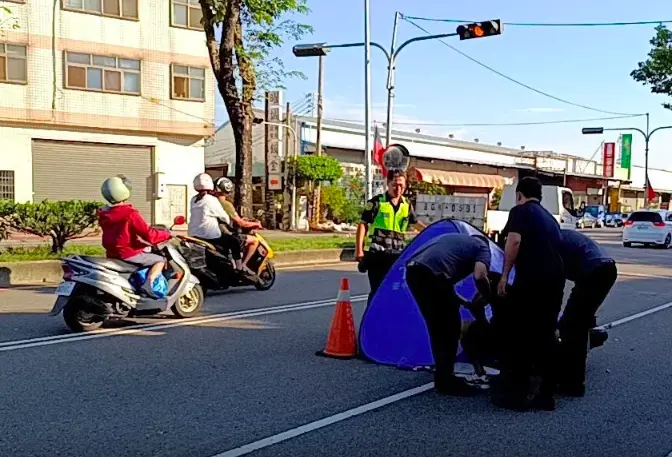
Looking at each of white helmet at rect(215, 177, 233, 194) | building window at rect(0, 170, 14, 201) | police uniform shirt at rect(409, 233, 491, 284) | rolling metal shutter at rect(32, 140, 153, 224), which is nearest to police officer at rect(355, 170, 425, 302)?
police uniform shirt at rect(409, 233, 491, 284)

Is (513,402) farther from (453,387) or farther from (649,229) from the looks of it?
(649,229)

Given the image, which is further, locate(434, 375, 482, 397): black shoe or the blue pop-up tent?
the blue pop-up tent

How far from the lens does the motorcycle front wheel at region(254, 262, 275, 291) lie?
39.5 feet

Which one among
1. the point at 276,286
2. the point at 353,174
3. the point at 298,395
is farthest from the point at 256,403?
the point at 353,174

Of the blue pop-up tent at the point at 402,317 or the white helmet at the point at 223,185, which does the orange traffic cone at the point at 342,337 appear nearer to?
the blue pop-up tent at the point at 402,317

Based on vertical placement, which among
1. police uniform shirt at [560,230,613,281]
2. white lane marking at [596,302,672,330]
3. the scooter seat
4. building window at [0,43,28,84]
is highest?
building window at [0,43,28,84]

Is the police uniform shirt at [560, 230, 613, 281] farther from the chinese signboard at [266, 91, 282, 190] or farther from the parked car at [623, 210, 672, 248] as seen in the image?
the chinese signboard at [266, 91, 282, 190]

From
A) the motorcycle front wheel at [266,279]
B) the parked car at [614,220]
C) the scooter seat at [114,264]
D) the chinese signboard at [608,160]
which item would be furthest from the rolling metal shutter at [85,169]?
the chinese signboard at [608,160]

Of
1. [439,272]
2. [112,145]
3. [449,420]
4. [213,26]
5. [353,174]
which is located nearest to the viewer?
[449,420]

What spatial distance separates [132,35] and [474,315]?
85.1 feet

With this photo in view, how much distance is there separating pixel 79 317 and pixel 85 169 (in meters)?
21.4

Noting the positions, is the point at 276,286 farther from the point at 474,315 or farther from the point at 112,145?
the point at 112,145

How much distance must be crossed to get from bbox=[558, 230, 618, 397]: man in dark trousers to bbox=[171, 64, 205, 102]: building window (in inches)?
1011

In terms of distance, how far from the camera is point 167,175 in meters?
30.2
